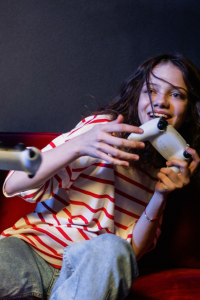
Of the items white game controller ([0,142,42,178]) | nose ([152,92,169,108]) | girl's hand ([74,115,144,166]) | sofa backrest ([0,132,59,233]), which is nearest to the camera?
white game controller ([0,142,42,178])

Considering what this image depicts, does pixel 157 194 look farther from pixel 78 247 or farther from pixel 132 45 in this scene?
pixel 132 45

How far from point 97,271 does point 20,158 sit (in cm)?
42

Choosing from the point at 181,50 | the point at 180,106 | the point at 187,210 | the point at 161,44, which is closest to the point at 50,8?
the point at 161,44

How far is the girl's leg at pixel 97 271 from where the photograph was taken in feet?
2.26

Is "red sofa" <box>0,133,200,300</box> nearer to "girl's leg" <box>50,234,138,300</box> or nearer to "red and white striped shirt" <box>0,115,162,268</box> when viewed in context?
"red and white striped shirt" <box>0,115,162,268</box>

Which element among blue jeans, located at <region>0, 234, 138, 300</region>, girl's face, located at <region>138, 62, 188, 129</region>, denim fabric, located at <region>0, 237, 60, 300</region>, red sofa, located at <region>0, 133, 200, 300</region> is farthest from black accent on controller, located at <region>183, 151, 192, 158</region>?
denim fabric, located at <region>0, 237, 60, 300</region>

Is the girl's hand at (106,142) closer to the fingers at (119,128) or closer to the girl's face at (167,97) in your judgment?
the fingers at (119,128)

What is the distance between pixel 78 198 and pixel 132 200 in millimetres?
181

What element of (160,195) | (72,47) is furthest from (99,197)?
(72,47)

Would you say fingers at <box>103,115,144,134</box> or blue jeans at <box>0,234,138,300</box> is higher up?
fingers at <box>103,115,144,134</box>

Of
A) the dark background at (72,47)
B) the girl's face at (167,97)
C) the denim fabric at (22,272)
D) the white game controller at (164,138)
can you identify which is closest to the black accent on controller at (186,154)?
the white game controller at (164,138)

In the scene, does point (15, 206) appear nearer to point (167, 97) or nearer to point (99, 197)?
point (99, 197)

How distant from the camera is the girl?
0.73m

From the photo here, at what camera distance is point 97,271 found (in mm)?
697
